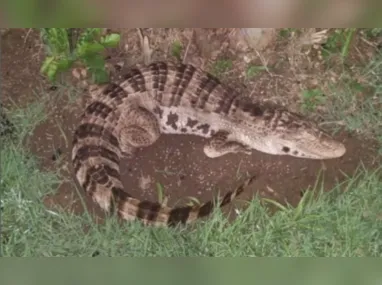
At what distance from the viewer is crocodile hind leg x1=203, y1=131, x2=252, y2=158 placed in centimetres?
194

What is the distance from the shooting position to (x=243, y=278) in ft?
6.23

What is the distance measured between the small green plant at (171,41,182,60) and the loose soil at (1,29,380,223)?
0.05ft

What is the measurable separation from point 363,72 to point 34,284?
931 mm

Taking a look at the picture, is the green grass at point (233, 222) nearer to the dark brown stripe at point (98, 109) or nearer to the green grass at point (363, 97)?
the green grass at point (363, 97)

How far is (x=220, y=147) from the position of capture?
194cm

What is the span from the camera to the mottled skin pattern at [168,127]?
76.6 inches

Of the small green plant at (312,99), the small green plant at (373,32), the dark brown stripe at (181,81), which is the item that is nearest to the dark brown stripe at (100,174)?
the dark brown stripe at (181,81)

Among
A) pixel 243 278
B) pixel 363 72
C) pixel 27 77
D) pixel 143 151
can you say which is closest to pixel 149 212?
pixel 143 151

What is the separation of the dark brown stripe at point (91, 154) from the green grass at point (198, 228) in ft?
0.22

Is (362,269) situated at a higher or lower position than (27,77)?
lower

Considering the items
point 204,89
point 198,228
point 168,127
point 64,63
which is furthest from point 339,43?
point 64,63

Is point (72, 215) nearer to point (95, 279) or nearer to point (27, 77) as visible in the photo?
point (95, 279)

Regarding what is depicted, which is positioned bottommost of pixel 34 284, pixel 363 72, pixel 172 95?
pixel 34 284

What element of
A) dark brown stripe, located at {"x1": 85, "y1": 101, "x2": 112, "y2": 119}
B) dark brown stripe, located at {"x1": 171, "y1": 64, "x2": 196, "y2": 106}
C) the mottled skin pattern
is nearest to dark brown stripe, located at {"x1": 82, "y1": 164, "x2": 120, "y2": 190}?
the mottled skin pattern
